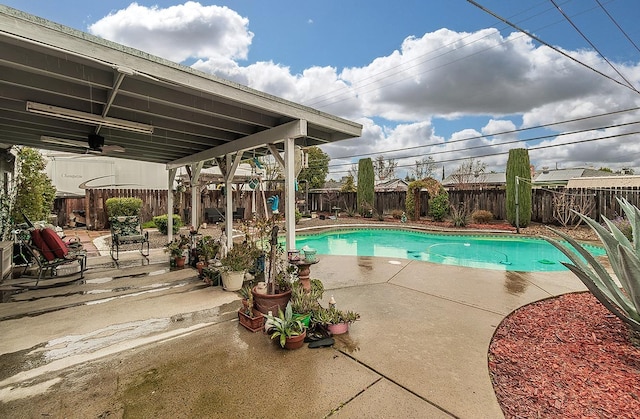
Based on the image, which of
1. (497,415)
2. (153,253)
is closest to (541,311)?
(497,415)

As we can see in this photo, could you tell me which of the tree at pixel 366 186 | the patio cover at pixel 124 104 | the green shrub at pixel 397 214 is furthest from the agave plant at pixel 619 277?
the tree at pixel 366 186

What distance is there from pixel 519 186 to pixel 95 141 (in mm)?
14884

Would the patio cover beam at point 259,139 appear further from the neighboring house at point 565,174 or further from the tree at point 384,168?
the tree at point 384,168

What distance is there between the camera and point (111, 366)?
2.48 m

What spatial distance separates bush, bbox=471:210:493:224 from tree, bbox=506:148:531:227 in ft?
2.52

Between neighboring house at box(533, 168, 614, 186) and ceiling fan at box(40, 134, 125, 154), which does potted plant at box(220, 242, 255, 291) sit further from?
neighboring house at box(533, 168, 614, 186)

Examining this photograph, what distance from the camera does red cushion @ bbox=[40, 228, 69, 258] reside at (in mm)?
4766

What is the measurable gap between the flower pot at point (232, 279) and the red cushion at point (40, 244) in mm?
3134

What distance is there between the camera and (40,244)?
4.80 metres

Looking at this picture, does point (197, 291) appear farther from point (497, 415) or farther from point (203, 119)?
point (497, 415)

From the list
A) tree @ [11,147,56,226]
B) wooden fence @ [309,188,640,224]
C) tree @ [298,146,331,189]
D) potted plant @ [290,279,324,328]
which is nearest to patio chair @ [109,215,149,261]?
tree @ [11,147,56,226]

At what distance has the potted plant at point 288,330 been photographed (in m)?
2.72

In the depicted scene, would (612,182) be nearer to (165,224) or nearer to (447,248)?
(447,248)

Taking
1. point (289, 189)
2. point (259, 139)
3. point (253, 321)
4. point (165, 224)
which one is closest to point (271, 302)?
point (253, 321)
